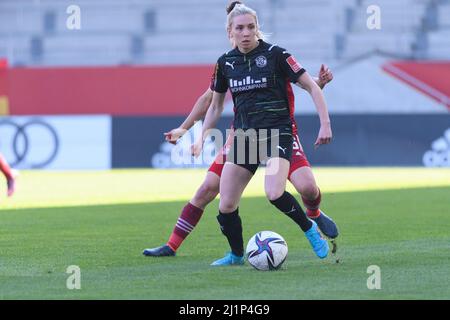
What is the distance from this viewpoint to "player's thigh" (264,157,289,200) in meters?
8.25

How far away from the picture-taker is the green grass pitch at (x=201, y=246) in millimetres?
7125

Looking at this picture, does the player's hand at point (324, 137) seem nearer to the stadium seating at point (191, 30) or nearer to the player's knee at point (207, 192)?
the player's knee at point (207, 192)

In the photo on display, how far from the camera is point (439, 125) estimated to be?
2744 cm

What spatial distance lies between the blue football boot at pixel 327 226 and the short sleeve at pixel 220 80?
1.38 m

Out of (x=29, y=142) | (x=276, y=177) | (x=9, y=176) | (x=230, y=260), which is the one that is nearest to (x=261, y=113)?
(x=276, y=177)

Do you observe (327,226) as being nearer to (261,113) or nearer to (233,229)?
(233,229)

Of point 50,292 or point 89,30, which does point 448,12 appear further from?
point 50,292

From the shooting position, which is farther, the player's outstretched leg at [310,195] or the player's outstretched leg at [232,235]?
the player's outstretched leg at [310,195]

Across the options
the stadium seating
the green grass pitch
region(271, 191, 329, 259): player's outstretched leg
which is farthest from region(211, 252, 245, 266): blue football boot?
the stadium seating

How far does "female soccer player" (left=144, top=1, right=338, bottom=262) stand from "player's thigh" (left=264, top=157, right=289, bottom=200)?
0.54 meters

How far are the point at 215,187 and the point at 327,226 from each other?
995 millimetres

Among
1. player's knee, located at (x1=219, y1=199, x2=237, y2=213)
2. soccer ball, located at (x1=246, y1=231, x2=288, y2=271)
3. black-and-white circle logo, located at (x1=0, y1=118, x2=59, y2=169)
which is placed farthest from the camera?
black-and-white circle logo, located at (x1=0, y1=118, x2=59, y2=169)

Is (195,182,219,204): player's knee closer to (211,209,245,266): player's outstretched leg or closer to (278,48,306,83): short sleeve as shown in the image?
(211,209,245,266): player's outstretched leg

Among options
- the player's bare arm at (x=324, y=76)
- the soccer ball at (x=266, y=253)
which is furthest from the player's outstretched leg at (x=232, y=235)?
the player's bare arm at (x=324, y=76)
